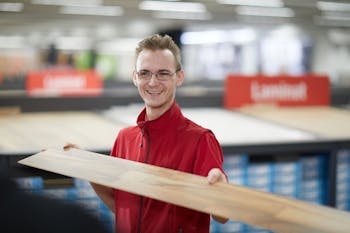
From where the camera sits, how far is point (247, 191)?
1.25 metres

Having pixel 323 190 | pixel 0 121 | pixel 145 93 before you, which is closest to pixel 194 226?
pixel 145 93

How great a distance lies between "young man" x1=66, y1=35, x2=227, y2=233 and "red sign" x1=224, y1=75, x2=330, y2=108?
2.30 meters

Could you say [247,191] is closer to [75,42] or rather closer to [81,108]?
[81,108]

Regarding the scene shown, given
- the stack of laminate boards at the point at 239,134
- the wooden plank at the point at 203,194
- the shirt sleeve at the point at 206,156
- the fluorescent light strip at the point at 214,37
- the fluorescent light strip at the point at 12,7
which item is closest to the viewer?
the wooden plank at the point at 203,194

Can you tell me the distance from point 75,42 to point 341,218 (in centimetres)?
1825

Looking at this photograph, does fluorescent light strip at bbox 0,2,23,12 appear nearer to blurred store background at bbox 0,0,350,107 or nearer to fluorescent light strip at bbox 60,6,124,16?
fluorescent light strip at bbox 60,6,124,16

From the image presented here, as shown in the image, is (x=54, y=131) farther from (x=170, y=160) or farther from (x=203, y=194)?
(x=203, y=194)

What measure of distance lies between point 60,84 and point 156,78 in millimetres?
2825

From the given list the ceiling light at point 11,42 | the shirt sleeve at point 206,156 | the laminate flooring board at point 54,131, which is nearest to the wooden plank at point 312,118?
the laminate flooring board at point 54,131

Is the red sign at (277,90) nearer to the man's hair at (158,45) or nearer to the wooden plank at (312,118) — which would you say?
the wooden plank at (312,118)

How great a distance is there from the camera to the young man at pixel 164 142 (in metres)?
1.51

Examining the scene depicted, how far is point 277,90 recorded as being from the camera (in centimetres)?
396

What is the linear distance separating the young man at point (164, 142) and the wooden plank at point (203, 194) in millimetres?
132

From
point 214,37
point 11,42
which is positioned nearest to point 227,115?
point 214,37
